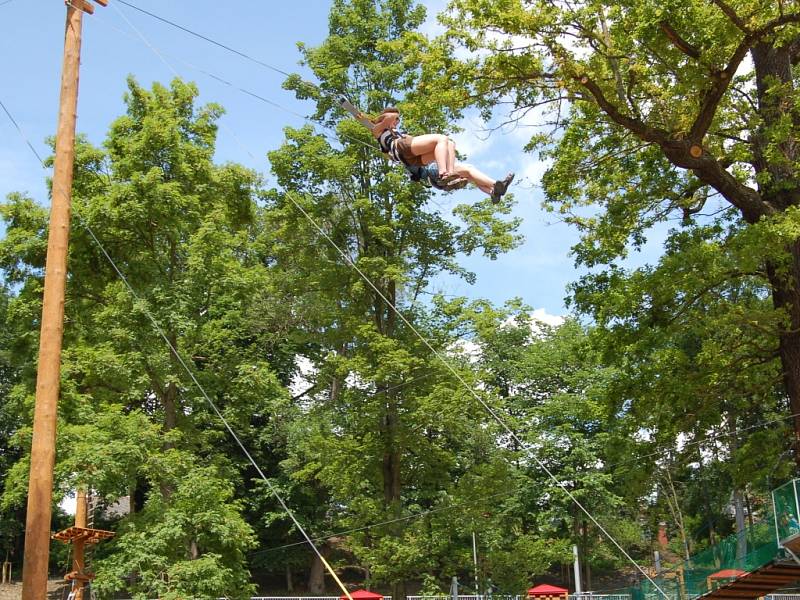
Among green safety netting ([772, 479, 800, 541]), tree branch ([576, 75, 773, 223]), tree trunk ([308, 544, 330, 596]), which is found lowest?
tree trunk ([308, 544, 330, 596])

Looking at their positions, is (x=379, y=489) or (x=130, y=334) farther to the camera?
(x=379, y=489)

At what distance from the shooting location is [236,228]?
21781mm

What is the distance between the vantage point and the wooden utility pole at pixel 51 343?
795 cm

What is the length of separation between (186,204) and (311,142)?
336cm

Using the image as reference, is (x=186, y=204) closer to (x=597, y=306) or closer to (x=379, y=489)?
(x=379, y=489)

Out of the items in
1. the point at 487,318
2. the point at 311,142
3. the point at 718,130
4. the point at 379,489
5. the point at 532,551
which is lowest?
the point at 532,551

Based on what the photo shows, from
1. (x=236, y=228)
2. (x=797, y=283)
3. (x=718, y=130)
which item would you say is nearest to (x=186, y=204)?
(x=236, y=228)

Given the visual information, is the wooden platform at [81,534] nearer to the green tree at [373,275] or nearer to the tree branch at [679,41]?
the green tree at [373,275]

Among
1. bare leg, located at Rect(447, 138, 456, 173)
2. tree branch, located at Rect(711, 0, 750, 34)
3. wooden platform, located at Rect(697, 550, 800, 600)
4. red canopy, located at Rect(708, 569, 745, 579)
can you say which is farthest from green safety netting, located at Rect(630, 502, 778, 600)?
bare leg, located at Rect(447, 138, 456, 173)

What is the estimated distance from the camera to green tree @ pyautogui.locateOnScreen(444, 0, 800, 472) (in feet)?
40.4

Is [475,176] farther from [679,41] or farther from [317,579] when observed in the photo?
[317,579]

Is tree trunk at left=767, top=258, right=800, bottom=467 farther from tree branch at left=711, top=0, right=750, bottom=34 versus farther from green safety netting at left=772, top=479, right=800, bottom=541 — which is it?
tree branch at left=711, top=0, right=750, bottom=34

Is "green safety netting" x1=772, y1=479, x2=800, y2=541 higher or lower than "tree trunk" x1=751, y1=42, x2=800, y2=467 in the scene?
lower

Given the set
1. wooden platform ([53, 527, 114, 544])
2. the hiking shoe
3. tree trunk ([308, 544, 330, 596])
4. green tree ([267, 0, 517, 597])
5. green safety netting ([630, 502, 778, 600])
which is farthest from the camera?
tree trunk ([308, 544, 330, 596])
